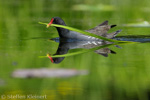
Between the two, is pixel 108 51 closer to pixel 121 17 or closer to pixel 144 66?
pixel 144 66

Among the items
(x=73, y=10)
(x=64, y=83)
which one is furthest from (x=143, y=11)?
(x=64, y=83)

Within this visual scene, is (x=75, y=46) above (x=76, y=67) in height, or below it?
above


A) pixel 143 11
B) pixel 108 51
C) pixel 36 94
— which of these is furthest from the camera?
pixel 143 11

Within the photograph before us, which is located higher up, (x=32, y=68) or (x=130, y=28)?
(x=130, y=28)

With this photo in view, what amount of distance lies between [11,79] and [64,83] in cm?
59

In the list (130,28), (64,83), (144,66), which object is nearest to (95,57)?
(144,66)

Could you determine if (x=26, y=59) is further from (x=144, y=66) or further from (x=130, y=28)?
(x=130, y=28)

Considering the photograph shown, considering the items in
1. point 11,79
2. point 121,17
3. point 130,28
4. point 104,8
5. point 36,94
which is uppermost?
point 104,8

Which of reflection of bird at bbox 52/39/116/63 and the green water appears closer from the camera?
the green water

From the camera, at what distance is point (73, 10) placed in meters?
13.6

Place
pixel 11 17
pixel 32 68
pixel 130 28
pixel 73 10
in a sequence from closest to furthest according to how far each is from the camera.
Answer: pixel 32 68 < pixel 130 28 < pixel 11 17 < pixel 73 10

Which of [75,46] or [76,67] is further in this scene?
[75,46]

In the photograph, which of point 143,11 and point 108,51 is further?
point 143,11

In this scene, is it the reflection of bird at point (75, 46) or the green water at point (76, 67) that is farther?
the reflection of bird at point (75, 46)
